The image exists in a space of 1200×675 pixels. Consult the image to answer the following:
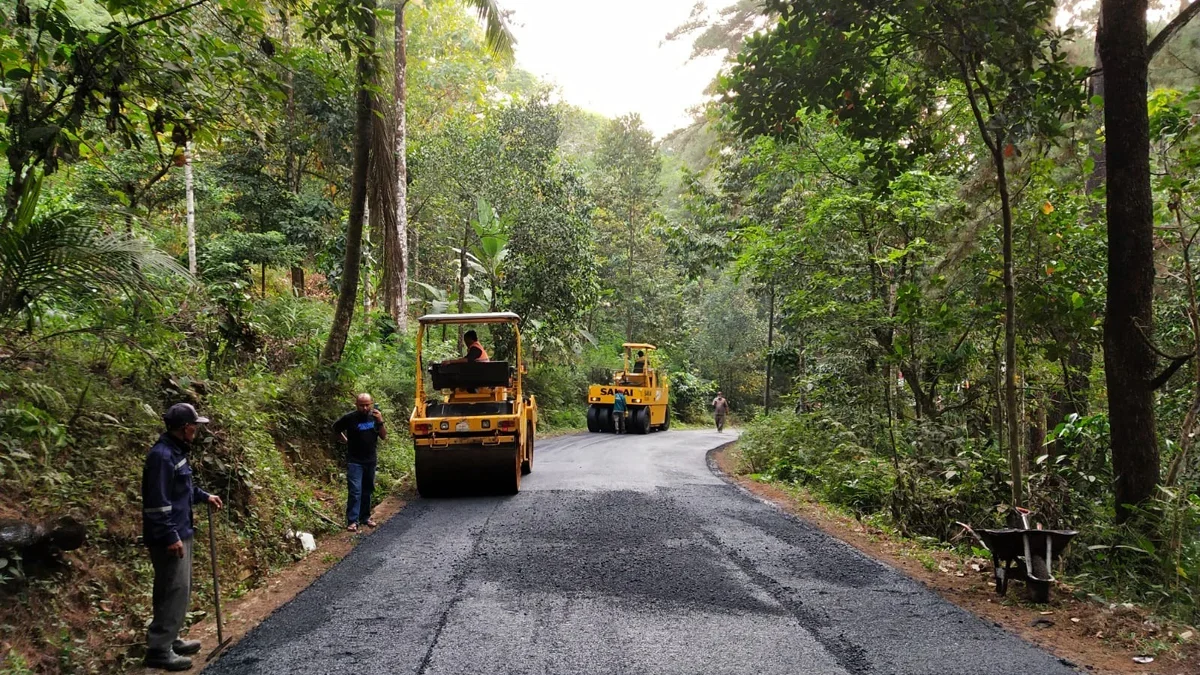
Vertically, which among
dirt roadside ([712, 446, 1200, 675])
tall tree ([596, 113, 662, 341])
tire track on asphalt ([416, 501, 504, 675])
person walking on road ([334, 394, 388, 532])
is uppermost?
tall tree ([596, 113, 662, 341])

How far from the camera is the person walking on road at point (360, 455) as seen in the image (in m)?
7.95


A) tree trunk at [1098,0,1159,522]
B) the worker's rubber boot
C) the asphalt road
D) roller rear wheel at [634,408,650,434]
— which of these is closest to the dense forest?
tree trunk at [1098,0,1159,522]

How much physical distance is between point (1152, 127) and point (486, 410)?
7.89m

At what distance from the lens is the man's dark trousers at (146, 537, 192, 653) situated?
4.29 m

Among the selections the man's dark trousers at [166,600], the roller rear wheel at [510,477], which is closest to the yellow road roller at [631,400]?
the roller rear wheel at [510,477]

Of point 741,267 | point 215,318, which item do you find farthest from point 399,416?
point 741,267

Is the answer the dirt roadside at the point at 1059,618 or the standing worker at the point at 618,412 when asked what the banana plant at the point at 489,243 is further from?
the dirt roadside at the point at 1059,618

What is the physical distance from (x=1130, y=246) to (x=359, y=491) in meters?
7.69

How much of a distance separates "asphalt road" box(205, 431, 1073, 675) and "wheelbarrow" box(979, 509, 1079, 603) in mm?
613

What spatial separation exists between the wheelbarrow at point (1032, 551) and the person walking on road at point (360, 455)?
6.10 m

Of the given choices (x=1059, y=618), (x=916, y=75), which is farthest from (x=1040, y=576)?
(x=916, y=75)

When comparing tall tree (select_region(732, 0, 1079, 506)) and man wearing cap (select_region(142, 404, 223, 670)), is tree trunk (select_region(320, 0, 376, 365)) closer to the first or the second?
tall tree (select_region(732, 0, 1079, 506))

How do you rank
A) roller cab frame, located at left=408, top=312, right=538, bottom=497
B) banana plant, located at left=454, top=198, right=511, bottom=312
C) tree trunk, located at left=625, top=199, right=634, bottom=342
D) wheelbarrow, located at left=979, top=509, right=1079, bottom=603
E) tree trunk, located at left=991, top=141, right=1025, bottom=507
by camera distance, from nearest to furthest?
1. wheelbarrow, located at left=979, top=509, right=1079, bottom=603
2. tree trunk, located at left=991, top=141, right=1025, bottom=507
3. roller cab frame, located at left=408, top=312, right=538, bottom=497
4. banana plant, located at left=454, top=198, right=511, bottom=312
5. tree trunk, located at left=625, top=199, right=634, bottom=342

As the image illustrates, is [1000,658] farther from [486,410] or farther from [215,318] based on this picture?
[215,318]
